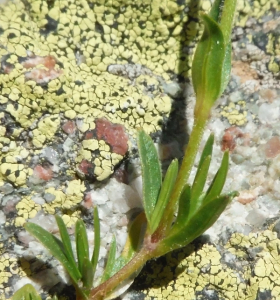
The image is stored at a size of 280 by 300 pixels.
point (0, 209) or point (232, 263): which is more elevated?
point (0, 209)

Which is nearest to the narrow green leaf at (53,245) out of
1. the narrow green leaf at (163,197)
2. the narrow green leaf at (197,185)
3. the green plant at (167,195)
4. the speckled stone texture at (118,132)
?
the green plant at (167,195)

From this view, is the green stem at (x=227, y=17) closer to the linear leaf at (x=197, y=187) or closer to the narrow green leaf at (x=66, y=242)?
the linear leaf at (x=197, y=187)

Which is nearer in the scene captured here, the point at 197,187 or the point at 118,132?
the point at 197,187

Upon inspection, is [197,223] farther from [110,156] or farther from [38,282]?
[38,282]

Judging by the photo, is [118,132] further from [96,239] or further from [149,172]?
[96,239]

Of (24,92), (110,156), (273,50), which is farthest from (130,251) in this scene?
(273,50)

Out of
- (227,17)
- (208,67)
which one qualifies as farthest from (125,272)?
(227,17)
